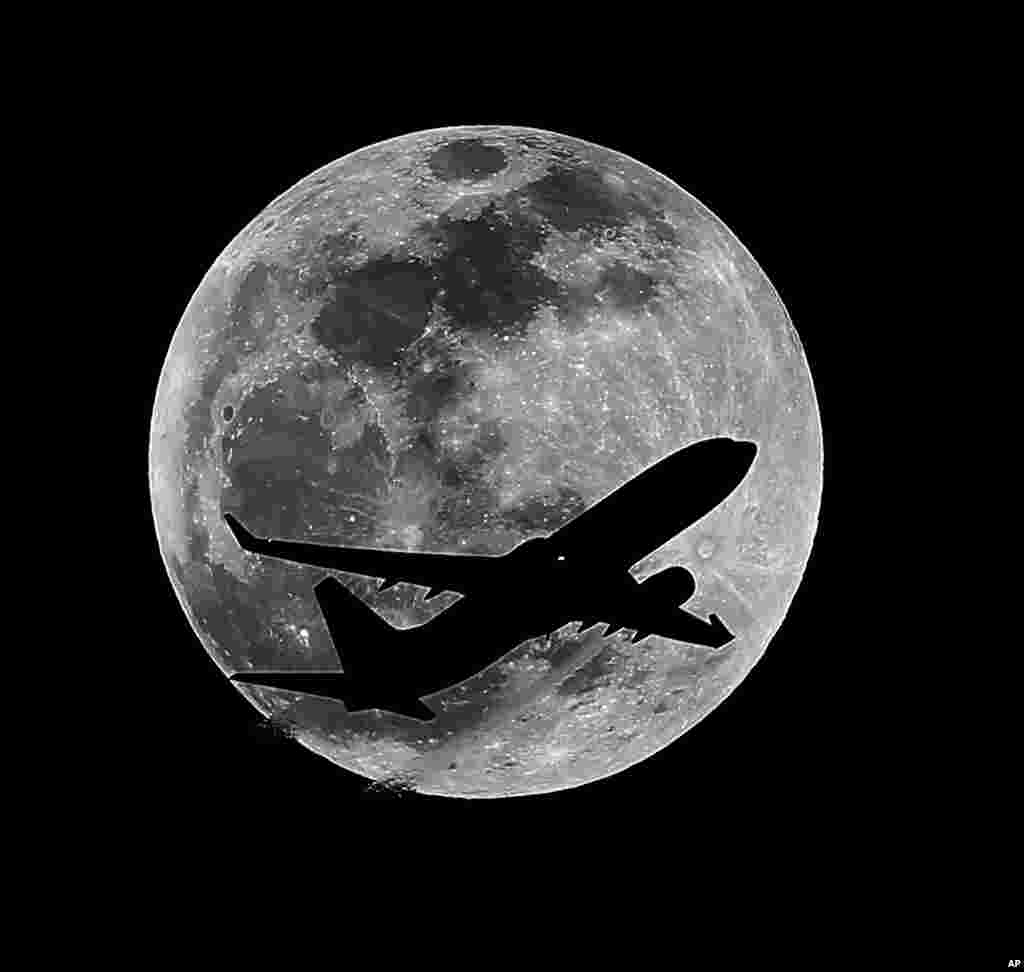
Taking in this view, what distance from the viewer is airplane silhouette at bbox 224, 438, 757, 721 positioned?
5.57 meters

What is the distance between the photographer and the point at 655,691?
604 centimetres

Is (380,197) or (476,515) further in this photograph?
(380,197)

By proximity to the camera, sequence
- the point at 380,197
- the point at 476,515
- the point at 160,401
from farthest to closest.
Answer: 1. the point at 160,401
2. the point at 380,197
3. the point at 476,515

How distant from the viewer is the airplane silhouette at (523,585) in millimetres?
5570

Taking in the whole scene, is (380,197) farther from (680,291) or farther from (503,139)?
(680,291)

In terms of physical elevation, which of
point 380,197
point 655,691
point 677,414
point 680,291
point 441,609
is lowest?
point 655,691

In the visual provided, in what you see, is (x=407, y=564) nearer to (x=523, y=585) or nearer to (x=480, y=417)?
(x=523, y=585)

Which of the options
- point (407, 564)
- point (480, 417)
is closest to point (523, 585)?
point (407, 564)

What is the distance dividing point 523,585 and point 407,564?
42 centimetres

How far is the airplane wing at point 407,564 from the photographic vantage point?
18.2 ft

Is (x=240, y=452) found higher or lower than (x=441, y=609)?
higher

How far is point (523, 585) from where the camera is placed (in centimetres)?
558

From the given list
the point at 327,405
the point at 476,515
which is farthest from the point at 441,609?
the point at 327,405

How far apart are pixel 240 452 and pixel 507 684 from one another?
1.30 meters
